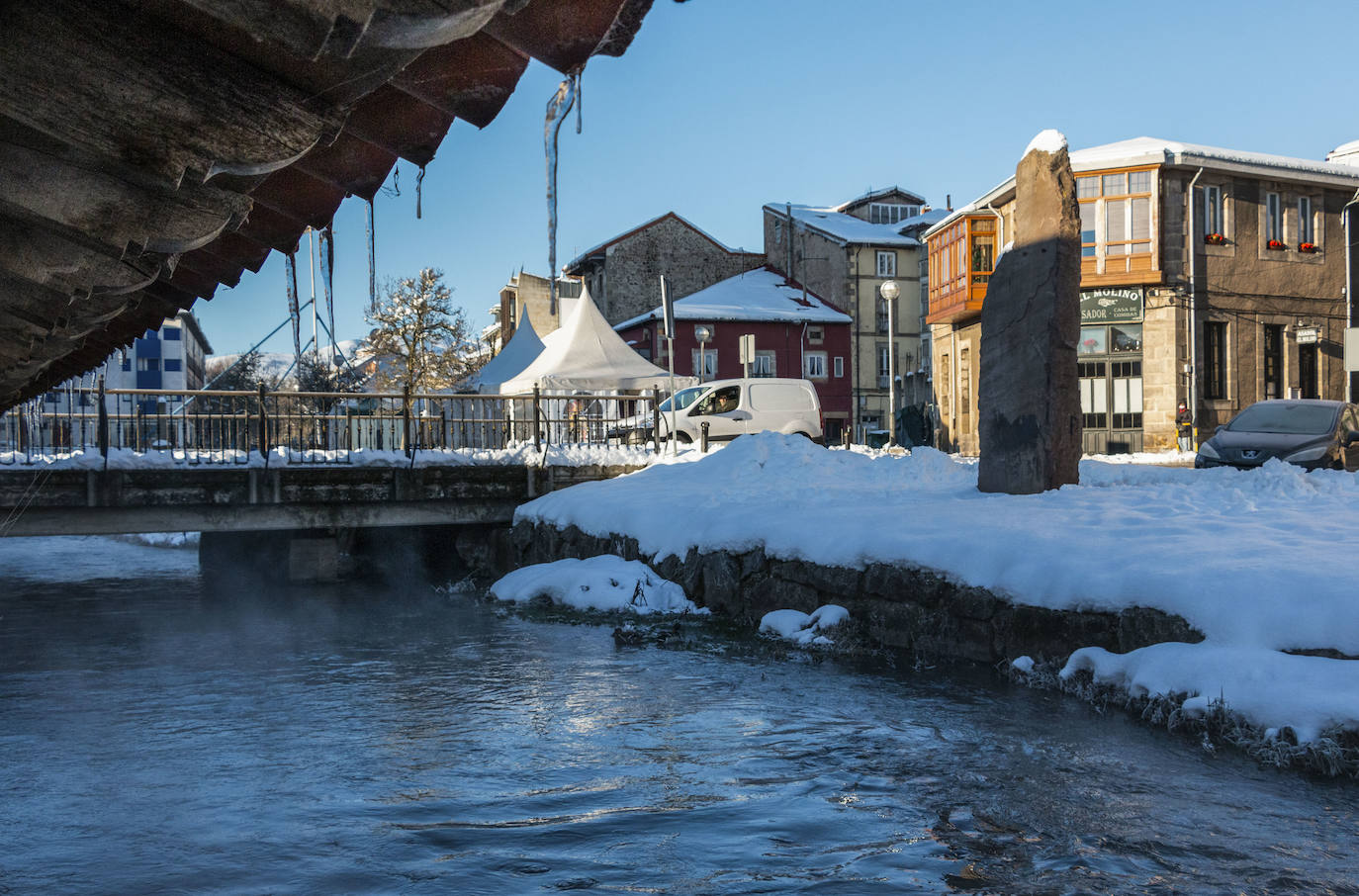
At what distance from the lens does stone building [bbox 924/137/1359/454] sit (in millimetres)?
27391

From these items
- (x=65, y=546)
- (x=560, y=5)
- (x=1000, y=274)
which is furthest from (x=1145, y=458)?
(x=65, y=546)

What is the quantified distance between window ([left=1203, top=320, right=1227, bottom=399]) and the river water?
2271 centimetres

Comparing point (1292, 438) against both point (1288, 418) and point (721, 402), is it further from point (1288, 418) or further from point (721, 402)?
point (721, 402)

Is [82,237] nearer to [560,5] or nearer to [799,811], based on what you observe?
[560,5]

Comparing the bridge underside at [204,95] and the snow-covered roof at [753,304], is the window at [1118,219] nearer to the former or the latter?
the snow-covered roof at [753,304]

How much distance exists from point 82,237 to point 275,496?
1449 cm

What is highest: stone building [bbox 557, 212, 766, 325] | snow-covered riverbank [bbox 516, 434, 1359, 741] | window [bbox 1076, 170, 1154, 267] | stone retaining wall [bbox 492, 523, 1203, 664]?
stone building [bbox 557, 212, 766, 325]

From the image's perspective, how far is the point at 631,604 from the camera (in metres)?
12.4

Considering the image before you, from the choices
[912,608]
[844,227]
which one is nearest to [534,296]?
[844,227]

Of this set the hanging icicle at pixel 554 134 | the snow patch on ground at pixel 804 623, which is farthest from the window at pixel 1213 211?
the hanging icicle at pixel 554 134

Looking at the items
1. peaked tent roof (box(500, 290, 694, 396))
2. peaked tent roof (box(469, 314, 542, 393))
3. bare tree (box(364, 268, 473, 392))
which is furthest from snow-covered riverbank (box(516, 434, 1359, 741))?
bare tree (box(364, 268, 473, 392))

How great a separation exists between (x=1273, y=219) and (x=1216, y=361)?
4.38m

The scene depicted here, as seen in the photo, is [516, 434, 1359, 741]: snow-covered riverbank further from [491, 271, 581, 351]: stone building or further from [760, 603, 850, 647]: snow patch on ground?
[491, 271, 581, 351]: stone building

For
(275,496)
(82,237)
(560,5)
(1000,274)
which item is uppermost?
(1000,274)
